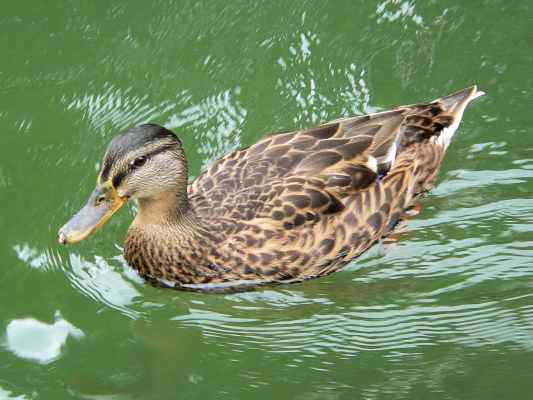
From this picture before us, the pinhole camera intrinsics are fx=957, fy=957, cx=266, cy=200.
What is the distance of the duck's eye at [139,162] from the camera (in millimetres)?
5848

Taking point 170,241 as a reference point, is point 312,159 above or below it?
above

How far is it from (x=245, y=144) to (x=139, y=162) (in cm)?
174

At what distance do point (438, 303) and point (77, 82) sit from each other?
3554 mm

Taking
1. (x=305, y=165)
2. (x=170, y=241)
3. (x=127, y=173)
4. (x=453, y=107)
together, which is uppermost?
(x=127, y=173)

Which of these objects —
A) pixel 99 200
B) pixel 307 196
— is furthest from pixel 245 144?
pixel 99 200

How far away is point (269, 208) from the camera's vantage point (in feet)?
20.6

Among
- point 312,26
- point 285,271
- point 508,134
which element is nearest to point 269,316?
point 285,271

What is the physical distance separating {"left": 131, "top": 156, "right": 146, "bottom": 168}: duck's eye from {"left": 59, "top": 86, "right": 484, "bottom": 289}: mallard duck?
0.08m

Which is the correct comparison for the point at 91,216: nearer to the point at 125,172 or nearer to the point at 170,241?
the point at 125,172

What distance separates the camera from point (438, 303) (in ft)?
20.7

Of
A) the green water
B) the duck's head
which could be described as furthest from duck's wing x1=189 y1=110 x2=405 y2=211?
the green water

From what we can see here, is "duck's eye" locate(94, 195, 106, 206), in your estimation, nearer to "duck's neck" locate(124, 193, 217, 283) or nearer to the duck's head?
the duck's head

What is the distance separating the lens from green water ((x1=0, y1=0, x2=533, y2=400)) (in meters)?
5.81

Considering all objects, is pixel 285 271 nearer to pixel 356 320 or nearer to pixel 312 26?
pixel 356 320
